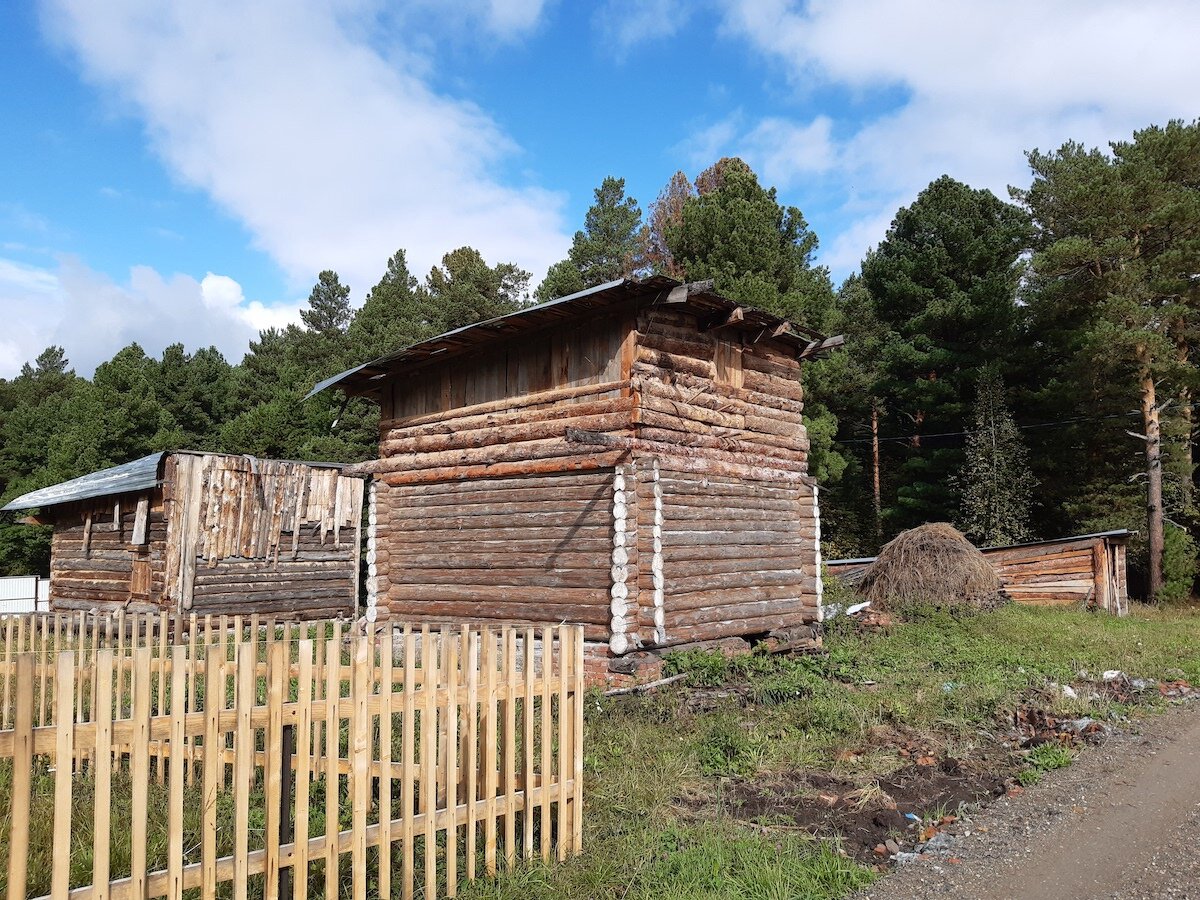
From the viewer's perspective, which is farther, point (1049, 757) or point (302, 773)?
point (1049, 757)

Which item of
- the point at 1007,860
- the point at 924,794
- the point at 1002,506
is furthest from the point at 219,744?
the point at 1002,506

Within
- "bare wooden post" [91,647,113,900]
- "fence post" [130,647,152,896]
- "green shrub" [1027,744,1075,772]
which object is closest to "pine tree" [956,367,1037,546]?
"green shrub" [1027,744,1075,772]

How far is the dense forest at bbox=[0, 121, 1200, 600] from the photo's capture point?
2558 cm

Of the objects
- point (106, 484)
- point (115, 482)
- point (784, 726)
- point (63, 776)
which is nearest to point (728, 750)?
point (784, 726)

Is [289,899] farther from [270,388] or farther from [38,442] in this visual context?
[38,442]

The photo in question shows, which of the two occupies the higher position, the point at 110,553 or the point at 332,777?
the point at 110,553

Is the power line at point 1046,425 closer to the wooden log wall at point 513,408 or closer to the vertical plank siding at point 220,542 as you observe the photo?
the wooden log wall at point 513,408

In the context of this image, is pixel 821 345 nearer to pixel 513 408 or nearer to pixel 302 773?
pixel 513 408

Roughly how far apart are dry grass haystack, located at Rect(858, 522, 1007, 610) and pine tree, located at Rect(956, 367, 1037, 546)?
25.2ft

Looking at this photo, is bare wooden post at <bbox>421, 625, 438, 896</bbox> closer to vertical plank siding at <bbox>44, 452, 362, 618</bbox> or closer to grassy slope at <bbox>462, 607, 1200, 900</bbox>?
grassy slope at <bbox>462, 607, 1200, 900</bbox>

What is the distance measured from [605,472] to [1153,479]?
20.1 m

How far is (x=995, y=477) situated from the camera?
28578mm

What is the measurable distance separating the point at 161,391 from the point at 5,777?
142ft

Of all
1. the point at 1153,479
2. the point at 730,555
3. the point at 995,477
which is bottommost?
the point at 730,555
